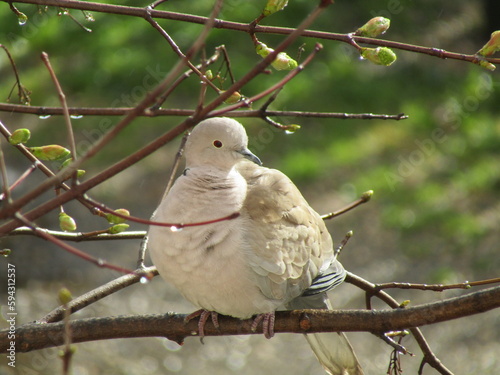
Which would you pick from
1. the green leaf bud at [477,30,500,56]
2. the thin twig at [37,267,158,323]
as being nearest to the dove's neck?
the thin twig at [37,267,158,323]

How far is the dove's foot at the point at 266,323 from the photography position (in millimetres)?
1834

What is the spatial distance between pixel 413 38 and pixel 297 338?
3662 millimetres

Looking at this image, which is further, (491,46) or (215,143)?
(215,143)

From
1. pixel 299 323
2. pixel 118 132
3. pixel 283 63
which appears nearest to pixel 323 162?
pixel 299 323

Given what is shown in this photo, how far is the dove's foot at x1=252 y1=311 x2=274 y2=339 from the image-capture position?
1.83m

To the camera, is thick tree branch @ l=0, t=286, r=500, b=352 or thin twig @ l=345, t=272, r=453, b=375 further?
thin twig @ l=345, t=272, r=453, b=375

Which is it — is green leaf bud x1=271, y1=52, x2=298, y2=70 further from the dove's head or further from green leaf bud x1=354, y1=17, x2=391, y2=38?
the dove's head

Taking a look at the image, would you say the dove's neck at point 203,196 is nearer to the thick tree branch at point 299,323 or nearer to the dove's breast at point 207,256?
the dove's breast at point 207,256

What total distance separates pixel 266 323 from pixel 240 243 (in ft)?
0.73

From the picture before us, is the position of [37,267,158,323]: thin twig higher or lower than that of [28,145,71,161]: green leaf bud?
lower

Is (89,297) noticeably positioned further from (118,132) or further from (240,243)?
(118,132)

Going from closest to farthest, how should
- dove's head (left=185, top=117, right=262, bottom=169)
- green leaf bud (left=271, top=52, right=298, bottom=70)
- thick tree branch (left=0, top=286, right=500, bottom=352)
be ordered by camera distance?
thick tree branch (left=0, top=286, right=500, bottom=352)
green leaf bud (left=271, top=52, right=298, bottom=70)
dove's head (left=185, top=117, right=262, bottom=169)

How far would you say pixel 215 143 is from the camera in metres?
2.05

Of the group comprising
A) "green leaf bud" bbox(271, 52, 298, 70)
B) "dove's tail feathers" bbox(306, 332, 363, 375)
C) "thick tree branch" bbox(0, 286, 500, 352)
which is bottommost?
"dove's tail feathers" bbox(306, 332, 363, 375)
